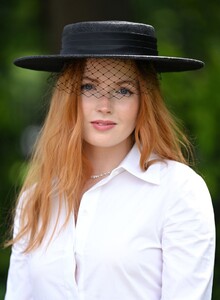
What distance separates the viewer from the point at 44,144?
3523mm

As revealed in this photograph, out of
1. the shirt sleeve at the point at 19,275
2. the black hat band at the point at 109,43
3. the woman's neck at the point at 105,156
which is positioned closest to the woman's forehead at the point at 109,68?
the black hat band at the point at 109,43

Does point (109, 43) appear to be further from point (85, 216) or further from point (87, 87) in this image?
point (85, 216)

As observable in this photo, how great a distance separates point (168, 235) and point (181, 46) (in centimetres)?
433

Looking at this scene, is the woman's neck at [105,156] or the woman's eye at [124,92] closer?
the woman's eye at [124,92]

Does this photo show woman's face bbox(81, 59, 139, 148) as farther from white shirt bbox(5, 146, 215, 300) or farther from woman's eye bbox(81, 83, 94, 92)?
white shirt bbox(5, 146, 215, 300)

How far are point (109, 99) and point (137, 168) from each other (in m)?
0.30

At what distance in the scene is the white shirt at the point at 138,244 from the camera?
3.10 metres

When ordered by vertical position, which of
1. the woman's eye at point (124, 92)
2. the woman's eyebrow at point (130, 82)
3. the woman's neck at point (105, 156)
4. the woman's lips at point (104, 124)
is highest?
the woman's eyebrow at point (130, 82)

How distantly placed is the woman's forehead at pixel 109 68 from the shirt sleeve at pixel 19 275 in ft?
2.15

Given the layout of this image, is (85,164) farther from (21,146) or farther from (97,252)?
(21,146)

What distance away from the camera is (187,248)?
3086 mm

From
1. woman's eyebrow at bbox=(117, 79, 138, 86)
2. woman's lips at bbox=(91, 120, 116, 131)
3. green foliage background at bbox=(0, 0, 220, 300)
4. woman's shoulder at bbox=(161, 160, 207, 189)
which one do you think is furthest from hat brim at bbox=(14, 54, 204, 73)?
green foliage background at bbox=(0, 0, 220, 300)

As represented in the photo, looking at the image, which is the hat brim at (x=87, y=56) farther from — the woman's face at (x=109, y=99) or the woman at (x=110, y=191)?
the woman's face at (x=109, y=99)

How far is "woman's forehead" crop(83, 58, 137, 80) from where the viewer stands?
3.31 metres
